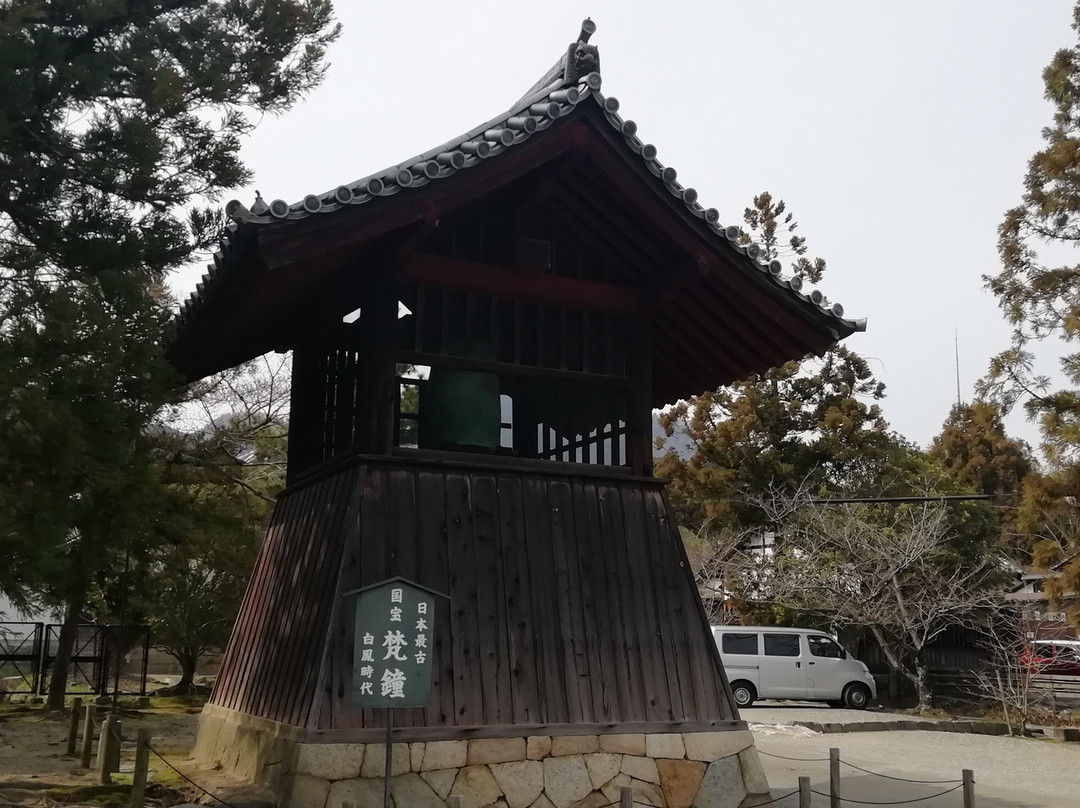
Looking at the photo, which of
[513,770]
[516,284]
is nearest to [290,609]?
[513,770]

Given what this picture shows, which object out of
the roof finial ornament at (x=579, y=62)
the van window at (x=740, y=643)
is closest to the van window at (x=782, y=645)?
the van window at (x=740, y=643)

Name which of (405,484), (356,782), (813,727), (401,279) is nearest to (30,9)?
(401,279)

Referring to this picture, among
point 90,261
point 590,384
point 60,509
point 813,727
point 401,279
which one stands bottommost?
point 813,727

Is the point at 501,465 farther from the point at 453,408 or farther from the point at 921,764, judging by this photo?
the point at 921,764

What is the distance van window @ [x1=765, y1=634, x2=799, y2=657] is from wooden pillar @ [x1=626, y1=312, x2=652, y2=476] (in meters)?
14.9

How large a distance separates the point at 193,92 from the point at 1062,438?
49.9 feet

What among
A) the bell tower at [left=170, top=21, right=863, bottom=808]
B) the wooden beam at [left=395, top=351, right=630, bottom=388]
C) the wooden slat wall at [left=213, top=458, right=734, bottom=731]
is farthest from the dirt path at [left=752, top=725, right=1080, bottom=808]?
the wooden beam at [left=395, top=351, right=630, bottom=388]

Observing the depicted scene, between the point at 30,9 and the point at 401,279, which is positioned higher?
the point at 30,9

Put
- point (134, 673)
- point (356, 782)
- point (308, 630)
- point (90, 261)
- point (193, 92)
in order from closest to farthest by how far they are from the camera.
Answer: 1. point (356, 782)
2. point (308, 630)
3. point (90, 261)
4. point (193, 92)
5. point (134, 673)

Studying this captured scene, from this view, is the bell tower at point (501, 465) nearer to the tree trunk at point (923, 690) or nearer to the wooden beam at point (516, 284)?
the wooden beam at point (516, 284)

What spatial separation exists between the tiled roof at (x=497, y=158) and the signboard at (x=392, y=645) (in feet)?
9.14

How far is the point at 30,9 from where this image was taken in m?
9.23

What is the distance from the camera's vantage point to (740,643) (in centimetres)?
2281

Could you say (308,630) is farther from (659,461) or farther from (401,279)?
(659,461)
